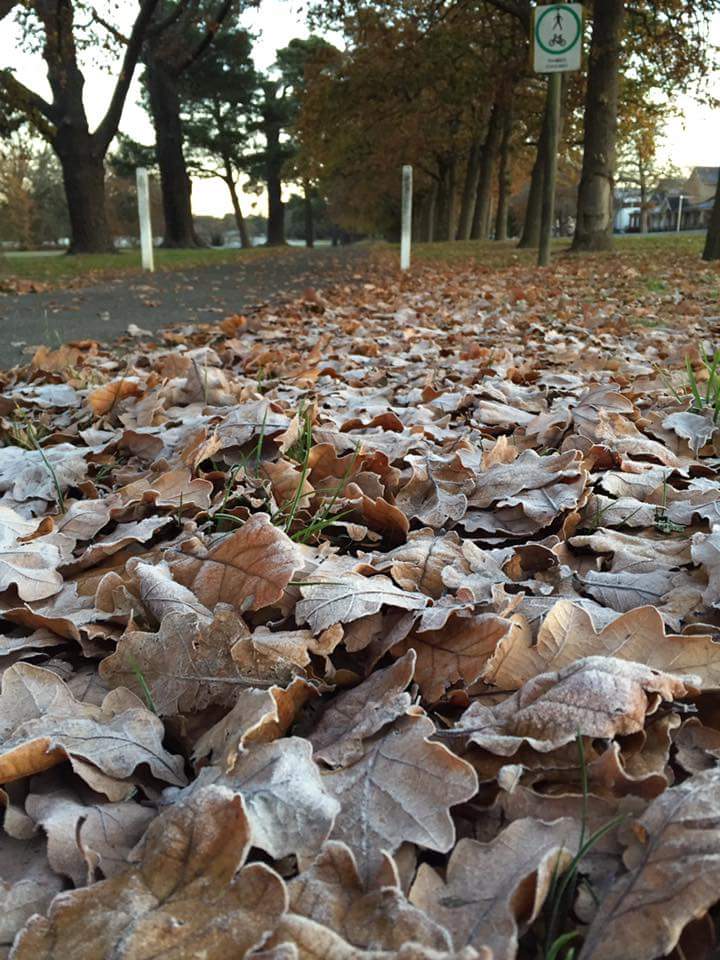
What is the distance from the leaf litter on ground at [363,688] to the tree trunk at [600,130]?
13.0 meters

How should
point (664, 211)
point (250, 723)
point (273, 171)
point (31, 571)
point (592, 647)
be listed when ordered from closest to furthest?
point (250, 723) → point (592, 647) → point (31, 571) → point (273, 171) → point (664, 211)

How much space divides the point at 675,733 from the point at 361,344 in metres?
3.67

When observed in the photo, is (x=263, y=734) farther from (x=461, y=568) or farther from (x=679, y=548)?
(x=679, y=548)

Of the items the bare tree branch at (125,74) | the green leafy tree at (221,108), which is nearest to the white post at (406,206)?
the bare tree branch at (125,74)

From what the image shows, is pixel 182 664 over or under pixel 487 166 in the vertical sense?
under

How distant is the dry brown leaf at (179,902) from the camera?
78cm

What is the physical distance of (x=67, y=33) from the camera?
17.3 meters

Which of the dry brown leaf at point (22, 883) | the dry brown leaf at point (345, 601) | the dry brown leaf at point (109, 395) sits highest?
the dry brown leaf at point (109, 395)

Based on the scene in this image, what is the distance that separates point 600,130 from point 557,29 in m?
5.29

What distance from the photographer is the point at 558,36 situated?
9281 millimetres

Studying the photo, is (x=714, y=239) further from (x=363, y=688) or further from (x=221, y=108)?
(x=221, y=108)

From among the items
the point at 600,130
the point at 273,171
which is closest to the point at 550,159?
the point at 600,130

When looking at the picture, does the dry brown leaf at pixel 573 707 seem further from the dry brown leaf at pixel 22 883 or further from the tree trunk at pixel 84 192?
the tree trunk at pixel 84 192

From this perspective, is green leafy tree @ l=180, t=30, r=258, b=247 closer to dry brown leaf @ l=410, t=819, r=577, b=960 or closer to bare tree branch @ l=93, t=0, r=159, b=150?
bare tree branch @ l=93, t=0, r=159, b=150
